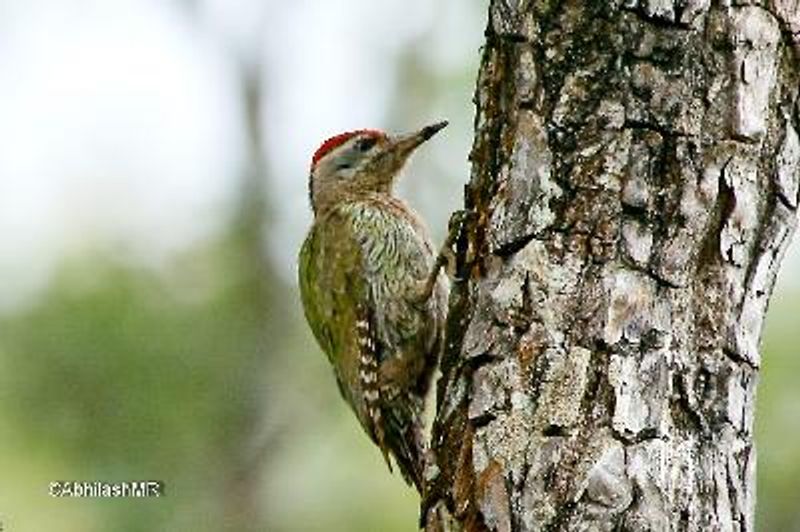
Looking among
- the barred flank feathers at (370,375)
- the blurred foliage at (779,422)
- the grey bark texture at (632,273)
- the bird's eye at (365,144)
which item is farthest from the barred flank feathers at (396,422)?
the grey bark texture at (632,273)

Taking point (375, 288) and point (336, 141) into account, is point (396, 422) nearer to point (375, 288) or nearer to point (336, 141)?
point (375, 288)

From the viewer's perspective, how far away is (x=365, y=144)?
5852 mm

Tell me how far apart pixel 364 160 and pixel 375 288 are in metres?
0.54

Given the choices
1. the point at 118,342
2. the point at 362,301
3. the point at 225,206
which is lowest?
the point at 362,301

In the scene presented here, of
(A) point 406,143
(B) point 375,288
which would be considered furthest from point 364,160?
(B) point 375,288

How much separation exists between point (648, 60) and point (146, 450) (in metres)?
3.17

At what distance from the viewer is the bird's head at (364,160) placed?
19.1ft

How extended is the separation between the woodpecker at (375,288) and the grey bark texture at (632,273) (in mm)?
1499

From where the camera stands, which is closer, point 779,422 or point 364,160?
point 364,160

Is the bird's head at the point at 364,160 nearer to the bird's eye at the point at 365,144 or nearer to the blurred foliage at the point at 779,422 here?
the bird's eye at the point at 365,144

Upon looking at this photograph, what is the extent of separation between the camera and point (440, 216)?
6.52m

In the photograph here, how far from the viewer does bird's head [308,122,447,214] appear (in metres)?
5.84

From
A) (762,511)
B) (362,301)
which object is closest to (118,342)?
(362,301)

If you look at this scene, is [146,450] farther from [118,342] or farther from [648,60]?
[648,60]
